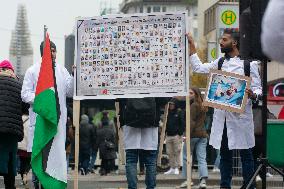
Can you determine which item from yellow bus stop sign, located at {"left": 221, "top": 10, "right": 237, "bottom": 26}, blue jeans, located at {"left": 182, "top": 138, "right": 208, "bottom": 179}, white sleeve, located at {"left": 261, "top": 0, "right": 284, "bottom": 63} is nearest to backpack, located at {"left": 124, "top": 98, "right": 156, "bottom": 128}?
blue jeans, located at {"left": 182, "top": 138, "right": 208, "bottom": 179}

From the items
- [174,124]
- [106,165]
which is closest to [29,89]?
[174,124]

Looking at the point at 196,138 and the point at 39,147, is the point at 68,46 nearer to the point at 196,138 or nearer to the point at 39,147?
the point at 196,138

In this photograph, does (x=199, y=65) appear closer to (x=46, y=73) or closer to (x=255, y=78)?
(x=255, y=78)

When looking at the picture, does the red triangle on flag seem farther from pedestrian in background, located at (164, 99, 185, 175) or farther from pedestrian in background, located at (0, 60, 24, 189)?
pedestrian in background, located at (164, 99, 185, 175)

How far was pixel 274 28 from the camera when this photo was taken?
2.82 meters

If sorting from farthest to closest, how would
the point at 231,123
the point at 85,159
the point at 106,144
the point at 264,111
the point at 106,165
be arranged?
1. the point at 85,159
2. the point at 106,144
3. the point at 106,165
4. the point at 231,123
5. the point at 264,111

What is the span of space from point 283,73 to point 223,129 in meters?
49.6

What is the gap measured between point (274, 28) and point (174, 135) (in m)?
20.6

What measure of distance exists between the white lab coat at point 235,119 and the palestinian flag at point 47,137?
162cm

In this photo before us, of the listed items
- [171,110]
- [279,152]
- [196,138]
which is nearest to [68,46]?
[171,110]

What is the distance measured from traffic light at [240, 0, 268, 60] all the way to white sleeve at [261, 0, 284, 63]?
5.72 meters

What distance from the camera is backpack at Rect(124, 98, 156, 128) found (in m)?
10.3

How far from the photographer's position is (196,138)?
613 inches

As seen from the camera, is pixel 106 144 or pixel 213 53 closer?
pixel 213 53
